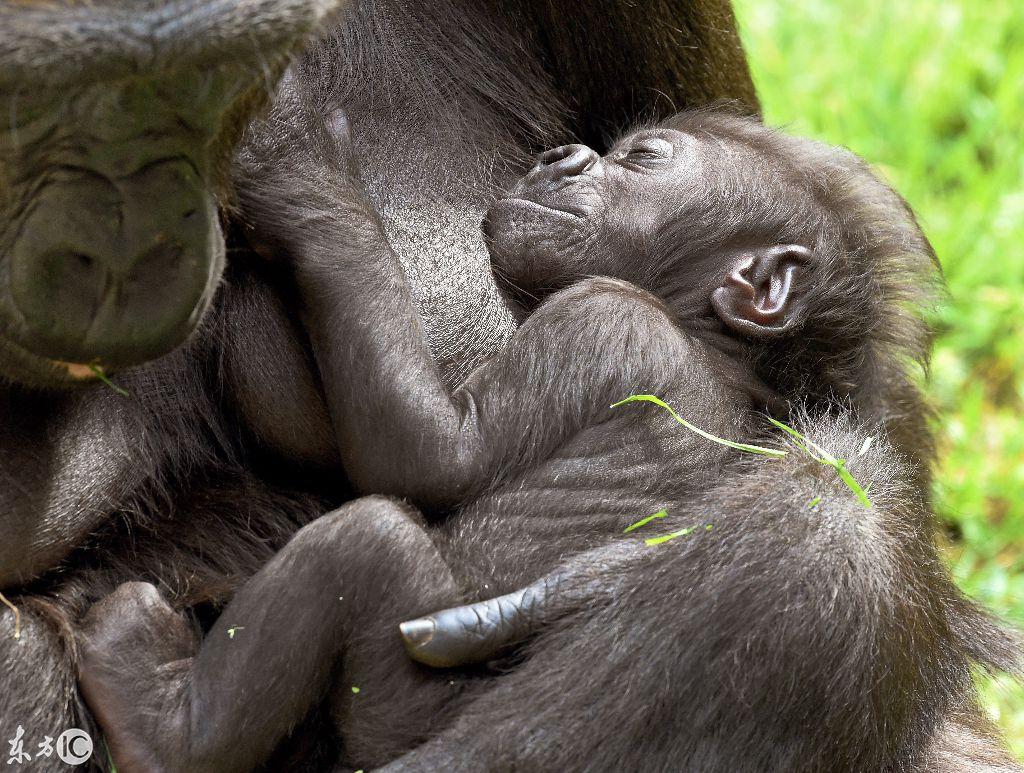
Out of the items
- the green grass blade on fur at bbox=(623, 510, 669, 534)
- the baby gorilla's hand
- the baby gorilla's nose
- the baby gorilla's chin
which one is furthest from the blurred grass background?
the baby gorilla's hand

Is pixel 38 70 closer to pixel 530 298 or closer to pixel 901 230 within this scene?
pixel 530 298

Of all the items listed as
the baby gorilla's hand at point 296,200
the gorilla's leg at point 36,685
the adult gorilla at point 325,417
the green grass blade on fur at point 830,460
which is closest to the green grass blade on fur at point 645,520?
the adult gorilla at point 325,417

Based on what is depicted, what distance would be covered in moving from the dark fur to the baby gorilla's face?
0.09m

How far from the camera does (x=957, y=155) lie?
664 cm

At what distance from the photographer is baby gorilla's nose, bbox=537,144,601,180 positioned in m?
3.62

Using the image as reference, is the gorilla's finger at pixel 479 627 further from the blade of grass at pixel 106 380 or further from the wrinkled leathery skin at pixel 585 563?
the blade of grass at pixel 106 380

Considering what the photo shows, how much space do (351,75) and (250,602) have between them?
53.2 inches

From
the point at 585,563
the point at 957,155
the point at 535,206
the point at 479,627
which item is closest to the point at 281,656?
the point at 479,627

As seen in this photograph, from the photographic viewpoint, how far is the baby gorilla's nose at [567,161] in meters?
3.62

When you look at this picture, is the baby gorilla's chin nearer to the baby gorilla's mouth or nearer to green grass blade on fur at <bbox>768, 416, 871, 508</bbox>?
the baby gorilla's mouth

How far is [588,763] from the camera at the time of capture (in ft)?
9.08

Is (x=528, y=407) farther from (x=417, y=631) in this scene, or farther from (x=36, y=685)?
(x=36, y=685)

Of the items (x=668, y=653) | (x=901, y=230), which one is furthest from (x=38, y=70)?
(x=901, y=230)

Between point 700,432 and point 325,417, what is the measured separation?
826mm
